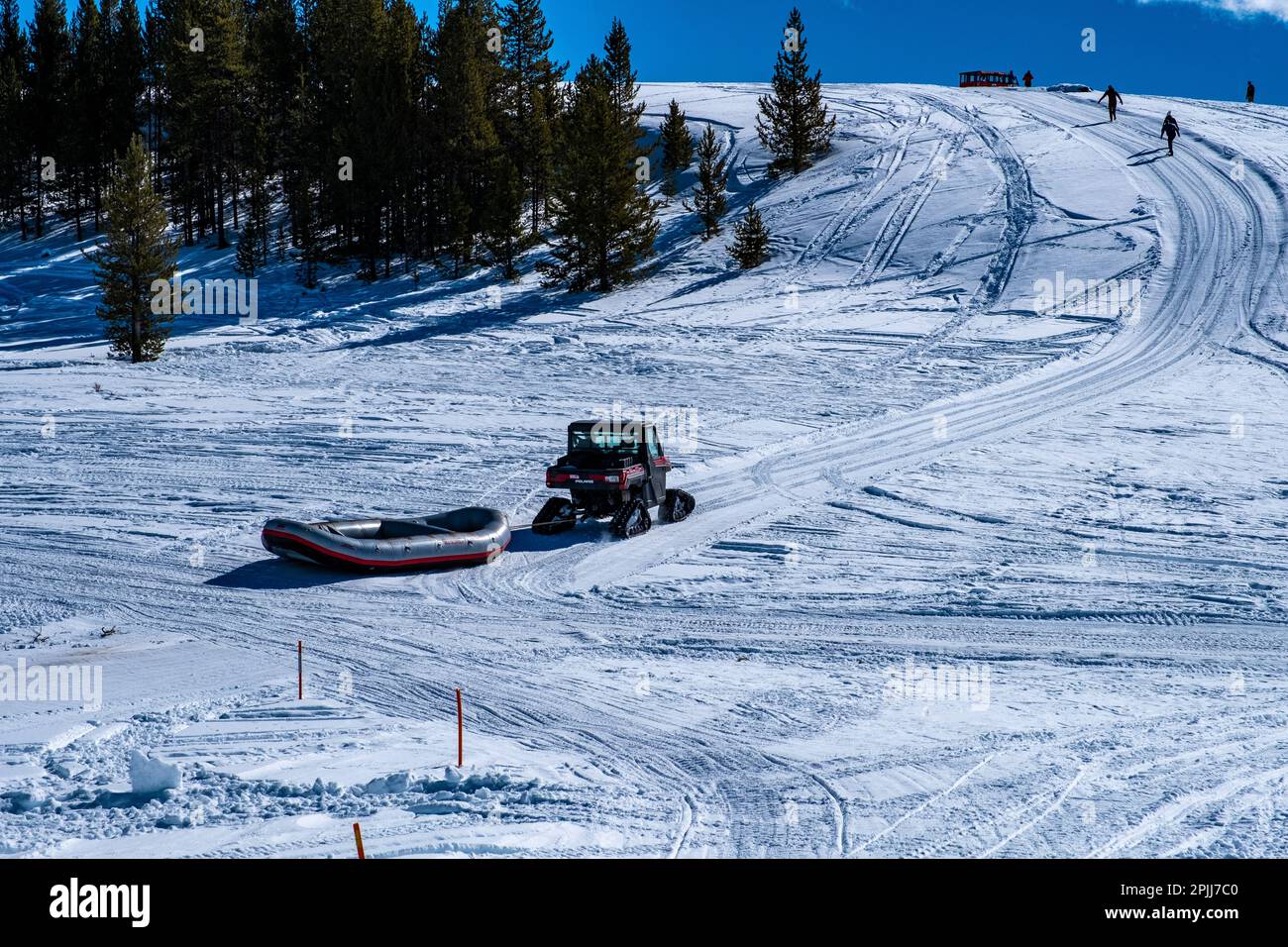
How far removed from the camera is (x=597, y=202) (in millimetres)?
41875

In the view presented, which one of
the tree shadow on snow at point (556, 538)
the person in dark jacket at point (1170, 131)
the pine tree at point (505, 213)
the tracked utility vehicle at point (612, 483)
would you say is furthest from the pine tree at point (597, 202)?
the tree shadow on snow at point (556, 538)

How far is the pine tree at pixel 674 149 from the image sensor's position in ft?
173

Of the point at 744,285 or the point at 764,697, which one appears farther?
the point at 744,285

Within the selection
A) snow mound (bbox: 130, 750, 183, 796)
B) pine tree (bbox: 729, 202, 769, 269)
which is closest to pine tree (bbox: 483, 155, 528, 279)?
pine tree (bbox: 729, 202, 769, 269)

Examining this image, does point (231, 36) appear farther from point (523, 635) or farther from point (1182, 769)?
point (1182, 769)

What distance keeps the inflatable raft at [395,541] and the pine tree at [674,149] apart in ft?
129

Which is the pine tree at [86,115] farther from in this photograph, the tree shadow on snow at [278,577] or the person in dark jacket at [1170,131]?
the person in dark jacket at [1170,131]

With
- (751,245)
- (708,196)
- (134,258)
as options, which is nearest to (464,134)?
(708,196)

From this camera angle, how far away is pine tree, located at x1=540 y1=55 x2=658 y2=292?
4091 centimetres

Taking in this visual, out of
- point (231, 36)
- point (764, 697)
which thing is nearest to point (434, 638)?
point (764, 697)
